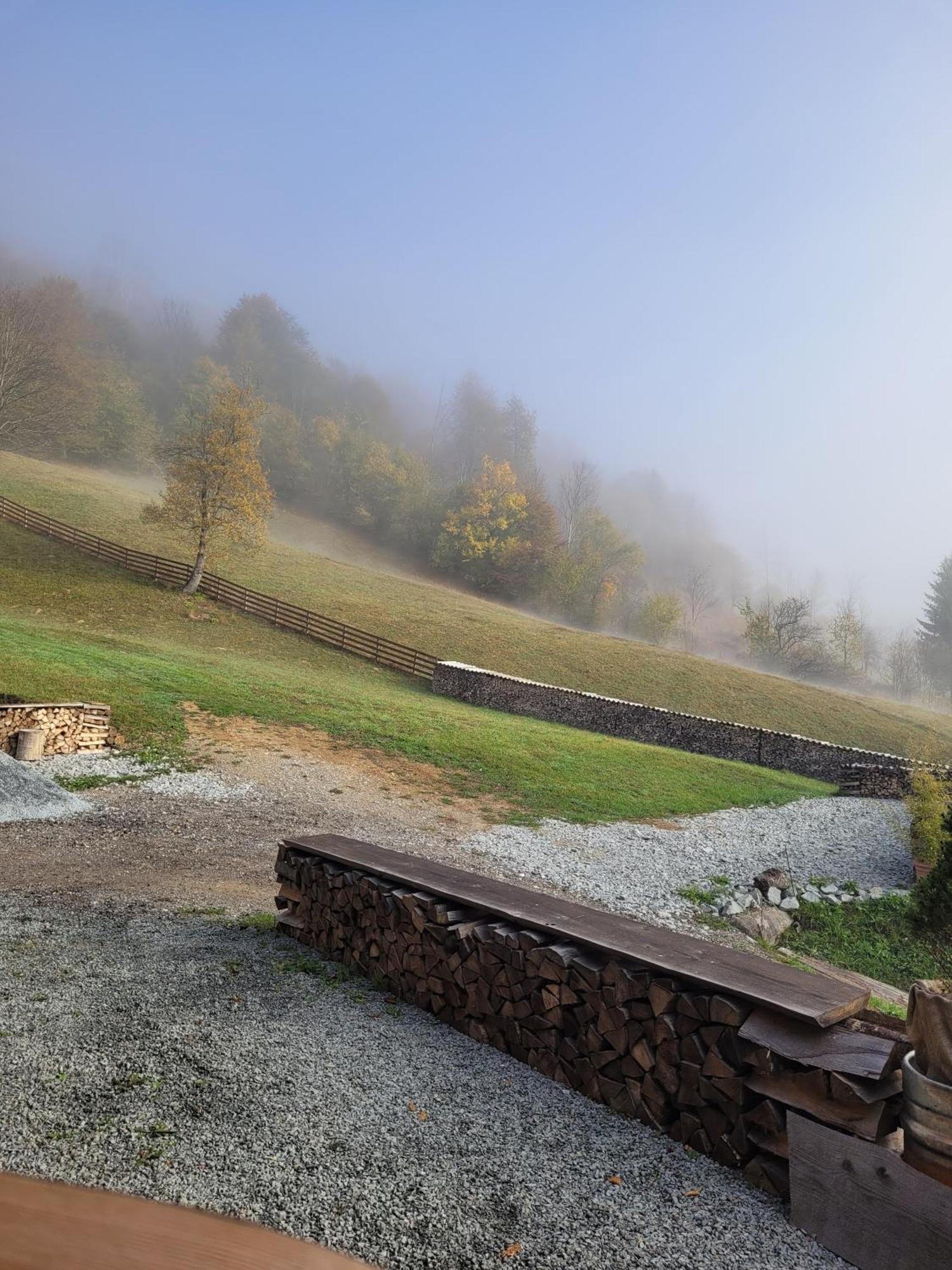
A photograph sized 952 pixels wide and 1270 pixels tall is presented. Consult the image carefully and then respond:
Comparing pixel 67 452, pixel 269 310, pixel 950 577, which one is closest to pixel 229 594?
pixel 67 452

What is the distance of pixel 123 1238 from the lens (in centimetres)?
191

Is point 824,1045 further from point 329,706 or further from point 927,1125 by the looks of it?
point 329,706

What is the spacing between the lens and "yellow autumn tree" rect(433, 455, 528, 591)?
204 ft

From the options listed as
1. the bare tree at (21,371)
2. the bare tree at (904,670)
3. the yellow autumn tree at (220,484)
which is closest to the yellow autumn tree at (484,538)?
the bare tree at (21,371)

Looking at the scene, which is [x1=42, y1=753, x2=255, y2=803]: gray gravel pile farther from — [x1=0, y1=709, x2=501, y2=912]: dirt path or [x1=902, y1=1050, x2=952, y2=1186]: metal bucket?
[x1=902, y1=1050, x2=952, y2=1186]: metal bucket

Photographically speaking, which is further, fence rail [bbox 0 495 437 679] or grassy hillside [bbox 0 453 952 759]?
grassy hillside [bbox 0 453 952 759]

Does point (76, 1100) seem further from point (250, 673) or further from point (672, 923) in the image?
point (250, 673)

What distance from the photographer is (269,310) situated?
104312 mm

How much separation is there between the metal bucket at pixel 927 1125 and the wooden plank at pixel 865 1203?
0.14ft

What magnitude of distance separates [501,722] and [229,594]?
16.3 m

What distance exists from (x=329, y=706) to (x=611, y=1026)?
16.3m

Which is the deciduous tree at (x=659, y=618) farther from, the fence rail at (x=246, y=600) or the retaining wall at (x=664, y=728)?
the retaining wall at (x=664, y=728)

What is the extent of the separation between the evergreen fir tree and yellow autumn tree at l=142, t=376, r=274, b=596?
62.2 metres

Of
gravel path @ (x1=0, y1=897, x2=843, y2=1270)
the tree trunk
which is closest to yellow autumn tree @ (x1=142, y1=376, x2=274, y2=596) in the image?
the tree trunk
